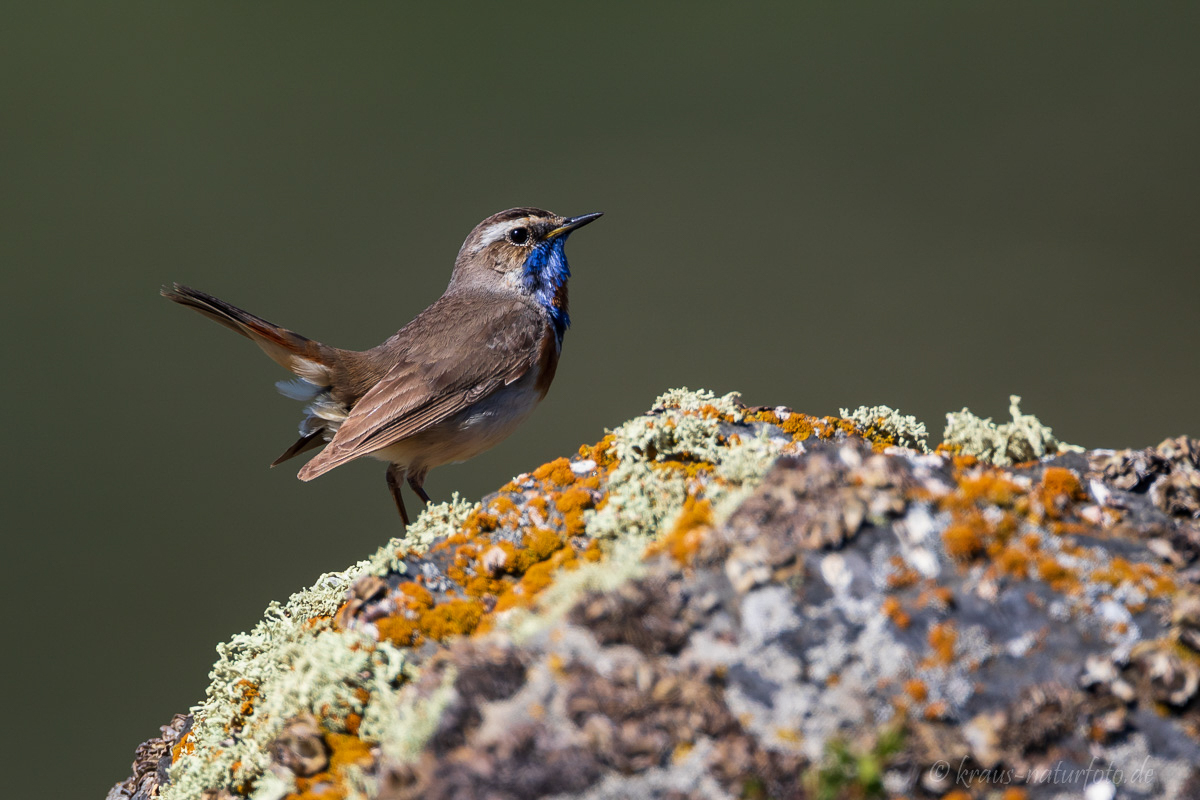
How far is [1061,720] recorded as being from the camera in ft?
5.52

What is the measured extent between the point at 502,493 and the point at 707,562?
3.20ft

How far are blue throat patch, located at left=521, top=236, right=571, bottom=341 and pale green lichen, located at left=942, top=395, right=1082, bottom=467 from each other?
10.6ft

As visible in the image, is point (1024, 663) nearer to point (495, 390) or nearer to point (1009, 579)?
point (1009, 579)

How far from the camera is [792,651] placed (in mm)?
1744

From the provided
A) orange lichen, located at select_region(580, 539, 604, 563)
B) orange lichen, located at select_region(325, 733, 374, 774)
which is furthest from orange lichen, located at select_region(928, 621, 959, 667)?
orange lichen, located at select_region(325, 733, 374, 774)

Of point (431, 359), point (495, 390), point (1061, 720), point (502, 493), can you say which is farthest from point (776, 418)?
point (431, 359)

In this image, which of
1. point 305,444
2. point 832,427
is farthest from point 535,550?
point 305,444

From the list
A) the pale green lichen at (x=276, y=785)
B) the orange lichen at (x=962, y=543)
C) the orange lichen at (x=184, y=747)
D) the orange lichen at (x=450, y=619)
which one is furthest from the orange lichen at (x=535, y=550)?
the orange lichen at (x=184, y=747)

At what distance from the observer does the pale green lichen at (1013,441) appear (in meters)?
2.47

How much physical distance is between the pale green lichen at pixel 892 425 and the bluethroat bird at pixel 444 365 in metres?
2.24

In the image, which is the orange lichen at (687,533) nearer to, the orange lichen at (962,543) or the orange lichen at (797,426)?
the orange lichen at (962,543)

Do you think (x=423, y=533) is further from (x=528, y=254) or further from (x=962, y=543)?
(x=528, y=254)

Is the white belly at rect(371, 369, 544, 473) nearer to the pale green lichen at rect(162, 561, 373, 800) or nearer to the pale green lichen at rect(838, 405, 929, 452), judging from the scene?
the pale green lichen at rect(162, 561, 373, 800)

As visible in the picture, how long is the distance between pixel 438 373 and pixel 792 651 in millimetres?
3513
